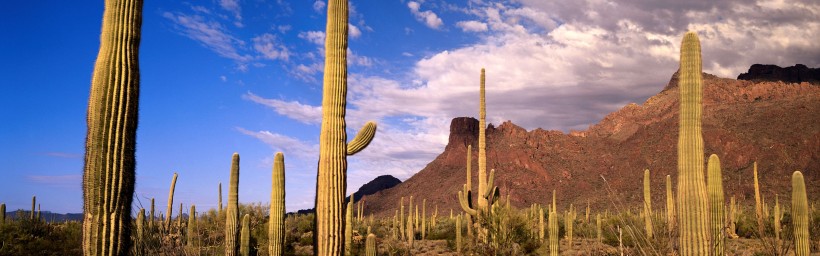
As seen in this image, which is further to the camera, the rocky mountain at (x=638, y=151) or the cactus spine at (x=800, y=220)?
the rocky mountain at (x=638, y=151)

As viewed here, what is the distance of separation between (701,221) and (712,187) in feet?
7.00

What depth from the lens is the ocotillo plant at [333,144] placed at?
7.29 metres

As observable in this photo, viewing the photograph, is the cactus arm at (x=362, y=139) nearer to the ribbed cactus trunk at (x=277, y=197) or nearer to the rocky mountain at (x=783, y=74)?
the ribbed cactus trunk at (x=277, y=197)

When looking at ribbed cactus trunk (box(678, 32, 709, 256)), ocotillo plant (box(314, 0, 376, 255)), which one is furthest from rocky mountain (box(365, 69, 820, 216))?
ocotillo plant (box(314, 0, 376, 255))

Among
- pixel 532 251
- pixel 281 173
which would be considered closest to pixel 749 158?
pixel 532 251

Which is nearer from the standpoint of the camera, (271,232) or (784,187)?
(271,232)

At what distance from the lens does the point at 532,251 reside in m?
18.0

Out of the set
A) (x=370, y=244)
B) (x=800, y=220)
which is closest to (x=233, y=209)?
(x=370, y=244)

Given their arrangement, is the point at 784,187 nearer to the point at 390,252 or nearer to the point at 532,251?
the point at 532,251

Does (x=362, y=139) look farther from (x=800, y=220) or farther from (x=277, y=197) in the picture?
(x=800, y=220)

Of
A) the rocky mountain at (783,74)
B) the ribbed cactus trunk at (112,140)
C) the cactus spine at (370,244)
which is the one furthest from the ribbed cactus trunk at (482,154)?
the rocky mountain at (783,74)

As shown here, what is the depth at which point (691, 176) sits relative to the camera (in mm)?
6945

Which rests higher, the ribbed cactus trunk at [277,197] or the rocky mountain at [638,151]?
the rocky mountain at [638,151]

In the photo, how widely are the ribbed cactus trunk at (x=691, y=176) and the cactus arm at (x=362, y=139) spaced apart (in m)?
3.94
